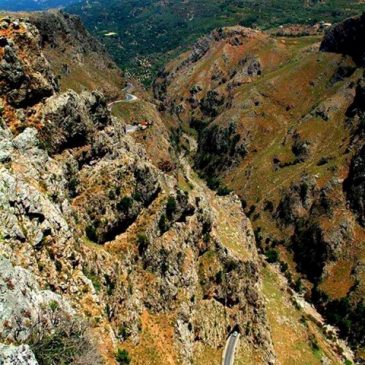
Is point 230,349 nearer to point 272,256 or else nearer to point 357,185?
point 272,256

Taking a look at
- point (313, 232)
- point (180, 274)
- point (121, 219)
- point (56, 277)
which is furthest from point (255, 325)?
point (313, 232)

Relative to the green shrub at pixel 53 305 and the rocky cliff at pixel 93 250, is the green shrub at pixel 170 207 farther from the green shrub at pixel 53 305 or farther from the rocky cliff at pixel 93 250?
the green shrub at pixel 53 305

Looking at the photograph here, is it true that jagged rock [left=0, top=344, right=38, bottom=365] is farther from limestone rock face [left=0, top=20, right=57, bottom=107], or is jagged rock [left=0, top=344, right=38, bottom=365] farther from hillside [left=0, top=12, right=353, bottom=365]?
limestone rock face [left=0, top=20, right=57, bottom=107]

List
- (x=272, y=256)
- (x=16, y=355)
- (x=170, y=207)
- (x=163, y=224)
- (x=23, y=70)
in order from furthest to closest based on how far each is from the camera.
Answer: (x=272, y=256) → (x=170, y=207) → (x=163, y=224) → (x=23, y=70) → (x=16, y=355)

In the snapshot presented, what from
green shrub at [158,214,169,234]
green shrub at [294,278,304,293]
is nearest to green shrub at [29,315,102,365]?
green shrub at [158,214,169,234]

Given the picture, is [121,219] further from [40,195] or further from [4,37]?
[4,37]

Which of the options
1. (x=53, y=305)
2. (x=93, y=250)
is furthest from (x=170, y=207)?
(x=53, y=305)
